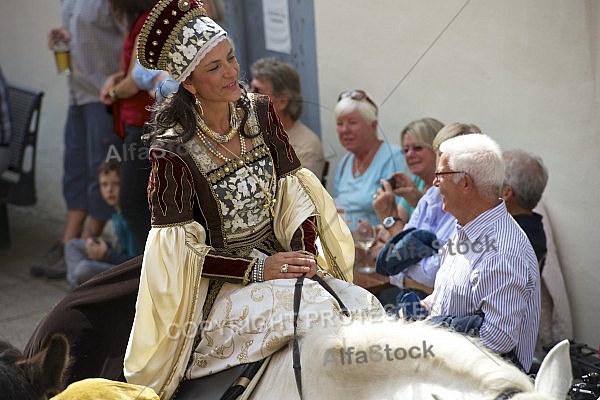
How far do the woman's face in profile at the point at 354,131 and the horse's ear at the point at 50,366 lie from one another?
1.96 meters

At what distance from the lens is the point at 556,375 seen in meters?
2.37

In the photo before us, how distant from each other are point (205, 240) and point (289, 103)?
1906mm

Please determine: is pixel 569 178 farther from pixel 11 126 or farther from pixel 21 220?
pixel 21 220

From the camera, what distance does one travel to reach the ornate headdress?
3295 mm

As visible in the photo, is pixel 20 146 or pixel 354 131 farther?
pixel 20 146

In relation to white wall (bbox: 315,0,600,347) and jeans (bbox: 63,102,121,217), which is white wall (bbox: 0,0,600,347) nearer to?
white wall (bbox: 315,0,600,347)

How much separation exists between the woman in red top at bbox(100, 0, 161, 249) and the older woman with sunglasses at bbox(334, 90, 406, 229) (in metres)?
1.02

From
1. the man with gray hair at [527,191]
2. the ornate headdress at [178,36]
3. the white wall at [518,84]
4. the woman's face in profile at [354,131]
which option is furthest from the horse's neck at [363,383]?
the white wall at [518,84]

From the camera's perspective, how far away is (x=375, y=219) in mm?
5094

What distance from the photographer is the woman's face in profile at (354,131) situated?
202 inches

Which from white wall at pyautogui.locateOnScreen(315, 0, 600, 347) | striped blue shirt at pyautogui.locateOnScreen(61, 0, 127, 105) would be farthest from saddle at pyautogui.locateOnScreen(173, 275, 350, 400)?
striped blue shirt at pyautogui.locateOnScreen(61, 0, 127, 105)

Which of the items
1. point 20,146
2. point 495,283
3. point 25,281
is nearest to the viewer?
point 495,283

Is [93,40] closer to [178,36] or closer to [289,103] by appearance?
[289,103]

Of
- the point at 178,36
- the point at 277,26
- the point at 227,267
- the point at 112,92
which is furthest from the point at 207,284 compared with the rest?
the point at 277,26
